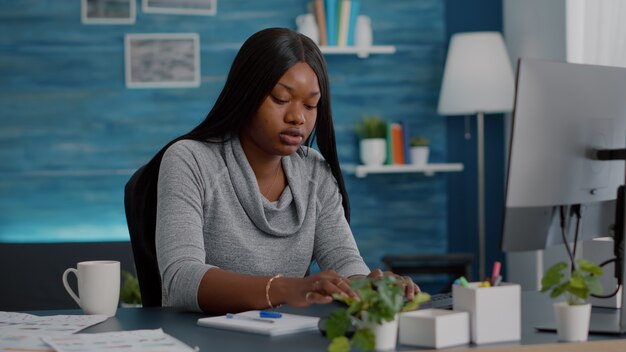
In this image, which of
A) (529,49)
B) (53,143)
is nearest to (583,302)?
(529,49)

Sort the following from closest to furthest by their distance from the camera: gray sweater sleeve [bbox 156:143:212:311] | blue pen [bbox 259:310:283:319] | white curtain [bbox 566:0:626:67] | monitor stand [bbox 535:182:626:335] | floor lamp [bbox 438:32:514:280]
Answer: monitor stand [bbox 535:182:626:335] < blue pen [bbox 259:310:283:319] < gray sweater sleeve [bbox 156:143:212:311] < white curtain [bbox 566:0:626:67] < floor lamp [bbox 438:32:514:280]

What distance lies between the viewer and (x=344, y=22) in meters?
4.54

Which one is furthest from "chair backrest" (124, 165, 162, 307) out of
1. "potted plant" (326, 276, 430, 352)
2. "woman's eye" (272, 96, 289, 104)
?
"potted plant" (326, 276, 430, 352)

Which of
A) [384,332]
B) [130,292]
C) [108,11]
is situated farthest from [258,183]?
[108,11]

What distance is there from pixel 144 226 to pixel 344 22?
8.75ft

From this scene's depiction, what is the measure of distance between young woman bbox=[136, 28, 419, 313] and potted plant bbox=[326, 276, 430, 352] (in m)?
0.57

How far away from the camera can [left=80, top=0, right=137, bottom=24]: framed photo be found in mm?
4469

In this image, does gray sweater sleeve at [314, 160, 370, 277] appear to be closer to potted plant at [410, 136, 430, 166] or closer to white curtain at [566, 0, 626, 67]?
white curtain at [566, 0, 626, 67]

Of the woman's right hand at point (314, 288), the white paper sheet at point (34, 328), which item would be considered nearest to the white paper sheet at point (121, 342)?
the white paper sheet at point (34, 328)

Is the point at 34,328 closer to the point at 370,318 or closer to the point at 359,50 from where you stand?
the point at 370,318

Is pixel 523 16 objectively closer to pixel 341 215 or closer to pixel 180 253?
pixel 341 215

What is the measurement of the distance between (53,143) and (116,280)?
2800 millimetres

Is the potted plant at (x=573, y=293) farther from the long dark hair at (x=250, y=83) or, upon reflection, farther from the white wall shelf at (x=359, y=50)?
the white wall shelf at (x=359, y=50)

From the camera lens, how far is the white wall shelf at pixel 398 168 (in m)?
4.48
